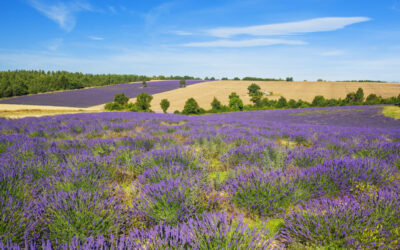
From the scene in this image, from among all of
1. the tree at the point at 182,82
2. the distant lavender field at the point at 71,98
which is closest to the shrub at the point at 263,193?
the distant lavender field at the point at 71,98

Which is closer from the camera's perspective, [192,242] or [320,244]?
[192,242]

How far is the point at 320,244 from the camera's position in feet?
5.12

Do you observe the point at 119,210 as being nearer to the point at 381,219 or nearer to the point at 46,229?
the point at 46,229

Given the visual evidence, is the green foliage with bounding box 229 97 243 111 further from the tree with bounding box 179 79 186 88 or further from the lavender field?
the lavender field

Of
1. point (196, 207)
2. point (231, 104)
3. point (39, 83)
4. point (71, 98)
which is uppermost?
point (39, 83)

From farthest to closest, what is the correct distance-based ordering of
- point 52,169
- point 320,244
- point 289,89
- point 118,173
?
1. point 289,89
2. point 118,173
3. point 52,169
4. point 320,244

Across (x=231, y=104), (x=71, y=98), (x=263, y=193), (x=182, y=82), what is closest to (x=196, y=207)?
(x=263, y=193)

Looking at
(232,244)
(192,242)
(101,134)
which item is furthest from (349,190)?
(101,134)

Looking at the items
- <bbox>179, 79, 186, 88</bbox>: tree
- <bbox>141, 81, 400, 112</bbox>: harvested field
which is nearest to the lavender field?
<bbox>141, 81, 400, 112</bbox>: harvested field

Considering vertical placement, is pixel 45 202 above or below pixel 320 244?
above

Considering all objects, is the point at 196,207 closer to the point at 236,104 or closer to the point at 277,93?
the point at 236,104

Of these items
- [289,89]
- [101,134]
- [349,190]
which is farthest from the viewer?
[289,89]

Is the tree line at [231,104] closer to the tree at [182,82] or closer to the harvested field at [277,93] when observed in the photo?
the harvested field at [277,93]

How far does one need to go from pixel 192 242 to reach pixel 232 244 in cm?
29
